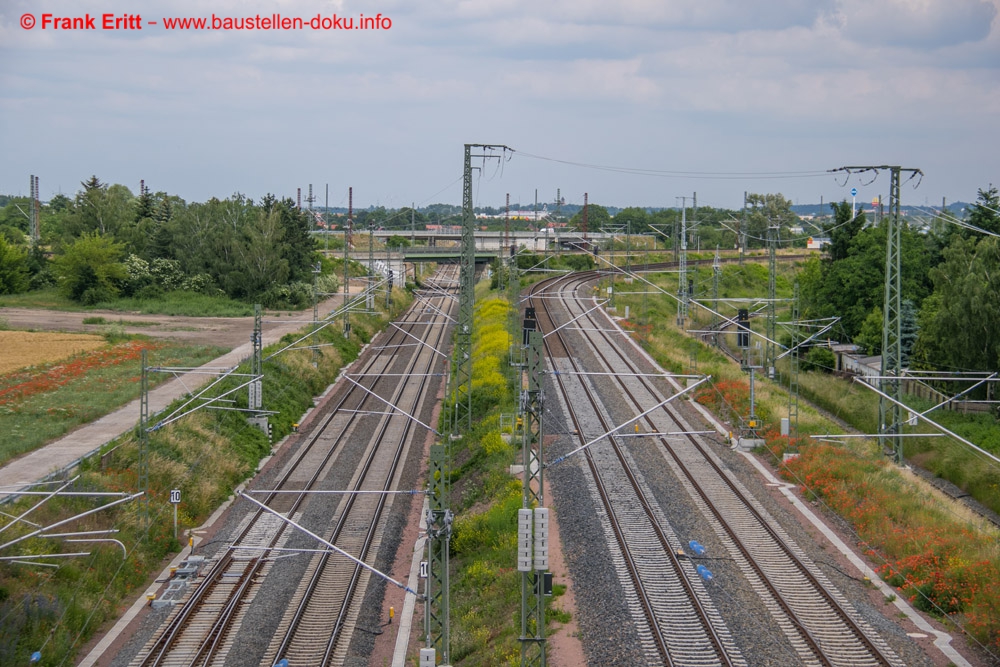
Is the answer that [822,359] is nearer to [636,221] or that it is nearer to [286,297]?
[286,297]

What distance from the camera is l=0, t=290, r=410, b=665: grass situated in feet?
63.0

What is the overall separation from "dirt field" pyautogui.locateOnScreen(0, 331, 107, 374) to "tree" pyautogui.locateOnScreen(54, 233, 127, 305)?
534 inches

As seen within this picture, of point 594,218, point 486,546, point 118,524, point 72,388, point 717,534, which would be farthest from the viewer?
point 594,218

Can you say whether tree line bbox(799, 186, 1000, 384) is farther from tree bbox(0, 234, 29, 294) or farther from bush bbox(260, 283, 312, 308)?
tree bbox(0, 234, 29, 294)

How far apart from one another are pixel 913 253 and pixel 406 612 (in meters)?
41.5

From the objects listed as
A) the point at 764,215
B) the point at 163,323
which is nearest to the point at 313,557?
the point at 163,323

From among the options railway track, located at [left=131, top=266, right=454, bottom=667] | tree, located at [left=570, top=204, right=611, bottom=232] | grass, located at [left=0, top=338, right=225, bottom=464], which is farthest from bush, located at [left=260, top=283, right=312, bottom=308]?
tree, located at [left=570, top=204, right=611, bottom=232]

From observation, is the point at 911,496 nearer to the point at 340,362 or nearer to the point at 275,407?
the point at 275,407

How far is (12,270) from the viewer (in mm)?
71312

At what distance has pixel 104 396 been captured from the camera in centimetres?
3588

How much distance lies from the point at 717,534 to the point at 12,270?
214 ft

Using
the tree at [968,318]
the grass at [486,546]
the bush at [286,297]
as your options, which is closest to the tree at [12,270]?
the bush at [286,297]

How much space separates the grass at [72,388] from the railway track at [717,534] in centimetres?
1726

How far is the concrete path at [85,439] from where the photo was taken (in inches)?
1009
